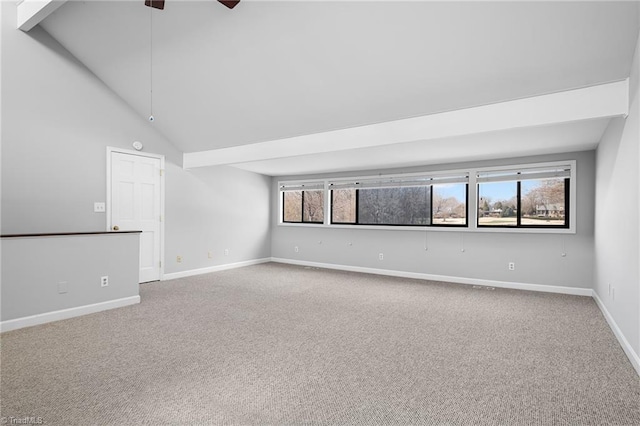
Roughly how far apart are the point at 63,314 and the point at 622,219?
5.73 metres

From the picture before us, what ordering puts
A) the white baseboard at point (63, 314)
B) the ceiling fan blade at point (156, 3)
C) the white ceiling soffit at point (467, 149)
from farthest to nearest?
the white ceiling soffit at point (467, 149)
the white baseboard at point (63, 314)
the ceiling fan blade at point (156, 3)

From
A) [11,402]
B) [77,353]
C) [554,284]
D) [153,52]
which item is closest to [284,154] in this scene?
[153,52]

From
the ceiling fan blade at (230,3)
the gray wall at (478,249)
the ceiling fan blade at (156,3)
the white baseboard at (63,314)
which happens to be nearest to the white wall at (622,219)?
the gray wall at (478,249)

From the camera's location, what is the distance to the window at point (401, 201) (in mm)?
5832

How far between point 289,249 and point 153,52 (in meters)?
4.91

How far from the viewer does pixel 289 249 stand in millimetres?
7727

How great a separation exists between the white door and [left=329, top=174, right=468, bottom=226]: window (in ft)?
11.5

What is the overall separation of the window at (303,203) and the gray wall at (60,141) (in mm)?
2531

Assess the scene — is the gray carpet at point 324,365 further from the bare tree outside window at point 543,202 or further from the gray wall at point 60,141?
the gray wall at point 60,141

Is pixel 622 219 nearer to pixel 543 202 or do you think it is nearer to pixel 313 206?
pixel 543 202

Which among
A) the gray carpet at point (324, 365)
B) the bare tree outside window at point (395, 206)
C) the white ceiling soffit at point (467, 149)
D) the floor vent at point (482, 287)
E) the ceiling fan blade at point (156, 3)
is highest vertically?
the ceiling fan blade at point (156, 3)

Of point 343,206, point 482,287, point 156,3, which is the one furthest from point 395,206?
point 156,3

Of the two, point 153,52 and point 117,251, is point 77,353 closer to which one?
point 117,251

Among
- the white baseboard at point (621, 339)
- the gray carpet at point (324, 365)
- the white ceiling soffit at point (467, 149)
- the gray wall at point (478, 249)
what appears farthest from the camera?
the gray wall at point (478, 249)
